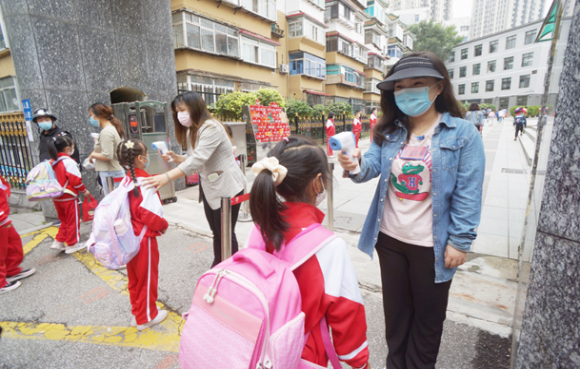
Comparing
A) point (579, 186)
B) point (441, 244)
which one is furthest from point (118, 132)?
point (579, 186)

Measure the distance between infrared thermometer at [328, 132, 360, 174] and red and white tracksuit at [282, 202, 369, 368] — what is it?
480 mm

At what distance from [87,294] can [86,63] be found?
4308 millimetres

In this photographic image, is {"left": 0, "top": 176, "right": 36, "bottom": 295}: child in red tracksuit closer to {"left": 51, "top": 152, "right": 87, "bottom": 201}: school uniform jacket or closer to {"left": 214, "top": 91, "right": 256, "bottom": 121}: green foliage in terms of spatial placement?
{"left": 51, "top": 152, "right": 87, "bottom": 201}: school uniform jacket

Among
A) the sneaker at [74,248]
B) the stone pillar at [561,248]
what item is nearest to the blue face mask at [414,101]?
the stone pillar at [561,248]

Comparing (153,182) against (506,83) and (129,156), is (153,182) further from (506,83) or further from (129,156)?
(506,83)

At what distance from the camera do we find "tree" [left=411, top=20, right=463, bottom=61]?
4694 centimetres

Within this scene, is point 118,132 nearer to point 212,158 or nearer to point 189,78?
point 212,158

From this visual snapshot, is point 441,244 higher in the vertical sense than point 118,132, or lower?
lower

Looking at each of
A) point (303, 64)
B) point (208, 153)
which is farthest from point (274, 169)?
point (303, 64)

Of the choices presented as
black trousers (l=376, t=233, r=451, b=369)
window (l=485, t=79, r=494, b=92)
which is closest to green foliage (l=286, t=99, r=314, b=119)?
black trousers (l=376, t=233, r=451, b=369)

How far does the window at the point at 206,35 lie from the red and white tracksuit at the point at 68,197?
41.3ft

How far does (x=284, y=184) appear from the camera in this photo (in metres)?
1.28

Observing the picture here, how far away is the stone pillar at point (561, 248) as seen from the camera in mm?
1043

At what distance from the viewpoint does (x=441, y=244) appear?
1573mm
